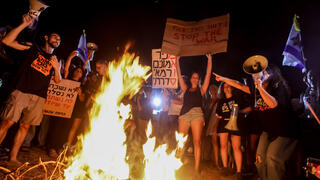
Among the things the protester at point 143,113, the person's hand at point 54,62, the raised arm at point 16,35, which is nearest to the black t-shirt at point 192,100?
the protester at point 143,113

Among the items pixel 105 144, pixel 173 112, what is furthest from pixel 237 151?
pixel 173 112

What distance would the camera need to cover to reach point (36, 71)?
4156mm

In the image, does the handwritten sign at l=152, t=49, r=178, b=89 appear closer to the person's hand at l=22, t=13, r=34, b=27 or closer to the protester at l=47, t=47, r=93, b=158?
the protester at l=47, t=47, r=93, b=158

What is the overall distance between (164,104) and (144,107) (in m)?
0.99

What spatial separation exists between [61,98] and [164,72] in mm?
3404

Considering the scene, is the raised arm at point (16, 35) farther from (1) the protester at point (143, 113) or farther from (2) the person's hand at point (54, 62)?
(1) the protester at point (143, 113)

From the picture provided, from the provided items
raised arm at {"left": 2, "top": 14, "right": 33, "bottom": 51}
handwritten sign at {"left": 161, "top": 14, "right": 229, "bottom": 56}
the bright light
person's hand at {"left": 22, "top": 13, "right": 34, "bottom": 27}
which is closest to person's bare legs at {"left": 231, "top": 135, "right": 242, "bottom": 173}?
handwritten sign at {"left": 161, "top": 14, "right": 229, "bottom": 56}

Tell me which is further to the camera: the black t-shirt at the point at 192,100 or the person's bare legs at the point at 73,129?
the person's bare legs at the point at 73,129

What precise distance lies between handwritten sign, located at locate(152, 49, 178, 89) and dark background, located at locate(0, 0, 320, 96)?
4444 mm

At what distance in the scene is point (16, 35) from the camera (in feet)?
12.8

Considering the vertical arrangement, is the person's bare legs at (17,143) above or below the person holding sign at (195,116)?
below

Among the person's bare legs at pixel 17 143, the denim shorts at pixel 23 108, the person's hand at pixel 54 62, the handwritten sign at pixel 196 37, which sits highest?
the handwritten sign at pixel 196 37

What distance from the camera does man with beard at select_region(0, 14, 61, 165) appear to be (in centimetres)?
381

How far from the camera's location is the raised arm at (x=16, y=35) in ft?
12.6
